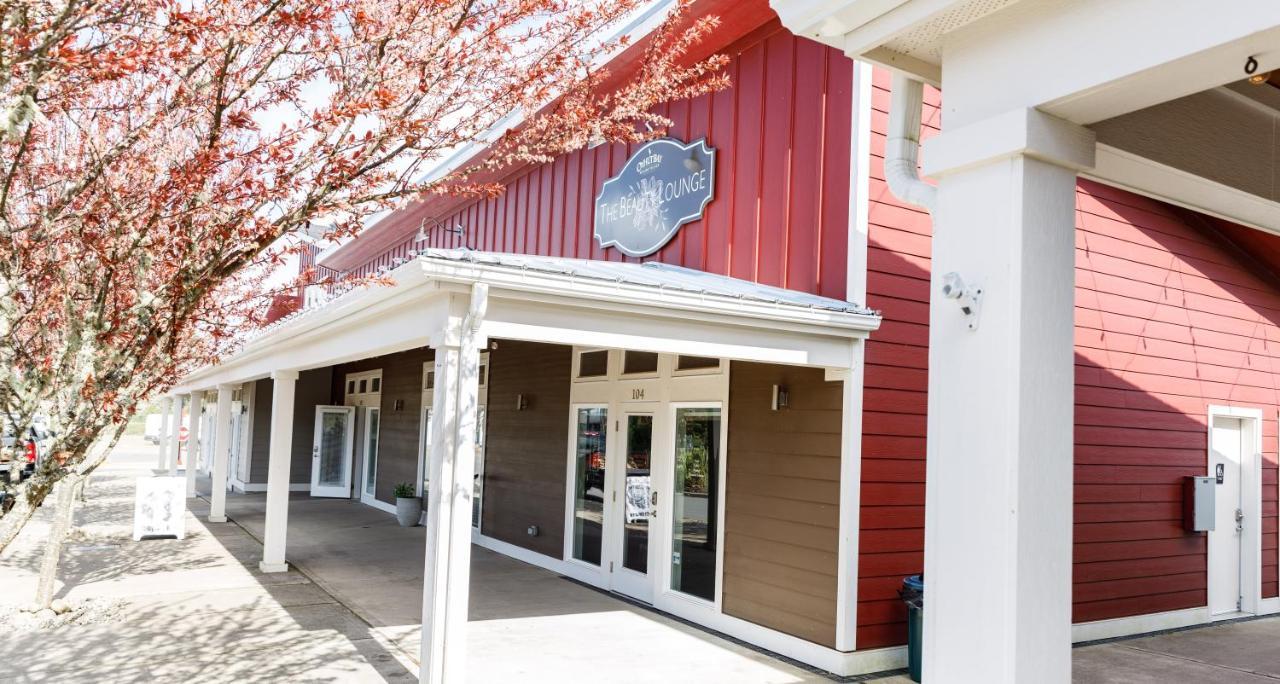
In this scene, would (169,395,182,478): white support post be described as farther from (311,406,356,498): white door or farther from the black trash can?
the black trash can

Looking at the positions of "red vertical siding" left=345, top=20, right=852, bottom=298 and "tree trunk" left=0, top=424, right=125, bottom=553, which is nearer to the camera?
"tree trunk" left=0, top=424, right=125, bottom=553

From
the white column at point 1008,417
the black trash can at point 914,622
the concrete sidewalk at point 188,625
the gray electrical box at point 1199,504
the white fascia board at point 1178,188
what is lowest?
the concrete sidewalk at point 188,625

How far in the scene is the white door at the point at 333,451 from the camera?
18844mm

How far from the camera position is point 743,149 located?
27.3 ft

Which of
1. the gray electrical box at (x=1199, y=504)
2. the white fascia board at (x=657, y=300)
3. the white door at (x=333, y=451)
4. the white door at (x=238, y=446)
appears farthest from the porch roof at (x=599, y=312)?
the white door at (x=238, y=446)

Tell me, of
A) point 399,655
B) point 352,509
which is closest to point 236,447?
point 352,509

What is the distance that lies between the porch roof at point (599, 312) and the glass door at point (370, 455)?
10806mm

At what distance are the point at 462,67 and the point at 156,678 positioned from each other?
4.53 m

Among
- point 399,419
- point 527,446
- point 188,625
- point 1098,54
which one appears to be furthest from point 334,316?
point 399,419

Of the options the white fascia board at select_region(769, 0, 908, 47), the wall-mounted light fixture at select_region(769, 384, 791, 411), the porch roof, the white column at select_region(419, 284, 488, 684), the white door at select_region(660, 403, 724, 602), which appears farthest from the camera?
the white door at select_region(660, 403, 724, 602)

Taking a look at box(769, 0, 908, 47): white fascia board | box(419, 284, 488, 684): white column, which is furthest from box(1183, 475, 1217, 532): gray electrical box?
box(769, 0, 908, 47): white fascia board

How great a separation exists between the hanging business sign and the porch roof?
1.65 meters

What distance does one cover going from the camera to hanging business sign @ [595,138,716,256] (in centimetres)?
888

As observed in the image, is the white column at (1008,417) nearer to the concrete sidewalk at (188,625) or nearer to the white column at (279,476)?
the concrete sidewalk at (188,625)
